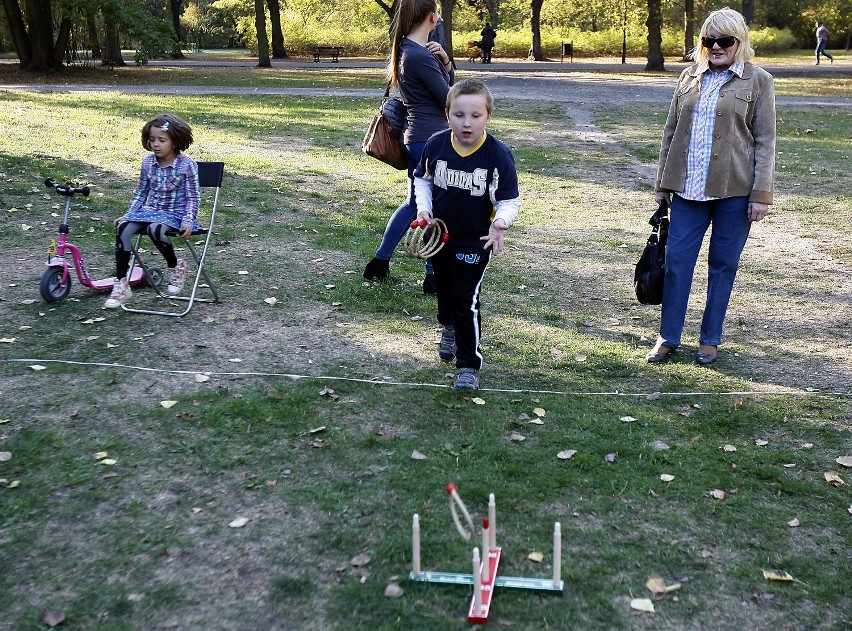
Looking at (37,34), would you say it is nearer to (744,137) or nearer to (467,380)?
(467,380)

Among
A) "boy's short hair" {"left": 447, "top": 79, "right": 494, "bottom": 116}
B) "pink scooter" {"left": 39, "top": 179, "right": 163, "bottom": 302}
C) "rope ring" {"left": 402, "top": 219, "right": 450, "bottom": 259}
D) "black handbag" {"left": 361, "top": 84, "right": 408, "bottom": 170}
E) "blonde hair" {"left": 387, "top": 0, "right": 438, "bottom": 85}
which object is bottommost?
"pink scooter" {"left": 39, "top": 179, "right": 163, "bottom": 302}

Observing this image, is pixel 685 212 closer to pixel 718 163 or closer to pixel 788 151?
pixel 718 163

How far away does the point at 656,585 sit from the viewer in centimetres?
345

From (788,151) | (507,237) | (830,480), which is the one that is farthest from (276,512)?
(788,151)

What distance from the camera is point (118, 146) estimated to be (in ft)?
46.3

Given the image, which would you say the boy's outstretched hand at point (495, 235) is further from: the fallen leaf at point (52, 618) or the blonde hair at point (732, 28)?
the fallen leaf at point (52, 618)

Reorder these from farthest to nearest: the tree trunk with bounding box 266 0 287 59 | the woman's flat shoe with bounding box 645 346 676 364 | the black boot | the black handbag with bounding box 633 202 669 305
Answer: the tree trunk with bounding box 266 0 287 59 → the black boot → the woman's flat shoe with bounding box 645 346 676 364 → the black handbag with bounding box 633 202 669 305

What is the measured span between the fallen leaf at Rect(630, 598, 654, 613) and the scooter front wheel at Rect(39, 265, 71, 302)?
4.96m

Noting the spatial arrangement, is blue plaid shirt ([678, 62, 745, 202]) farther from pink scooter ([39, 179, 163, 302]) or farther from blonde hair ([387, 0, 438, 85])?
pink scooter ([39, 179, 163, 302])

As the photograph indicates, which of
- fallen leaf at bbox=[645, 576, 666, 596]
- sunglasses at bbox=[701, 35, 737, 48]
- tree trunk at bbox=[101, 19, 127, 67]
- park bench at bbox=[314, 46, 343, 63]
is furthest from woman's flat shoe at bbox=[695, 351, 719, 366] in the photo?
park bench at bbox=[314, 46, 343, 63]

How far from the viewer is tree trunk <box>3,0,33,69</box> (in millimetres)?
29219

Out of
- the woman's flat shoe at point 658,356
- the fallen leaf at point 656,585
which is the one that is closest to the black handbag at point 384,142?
the woman's flat shoe at point 658,356

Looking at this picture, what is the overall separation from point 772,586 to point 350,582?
1563mm

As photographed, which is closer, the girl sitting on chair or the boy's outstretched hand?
the boy's outstretched hand
